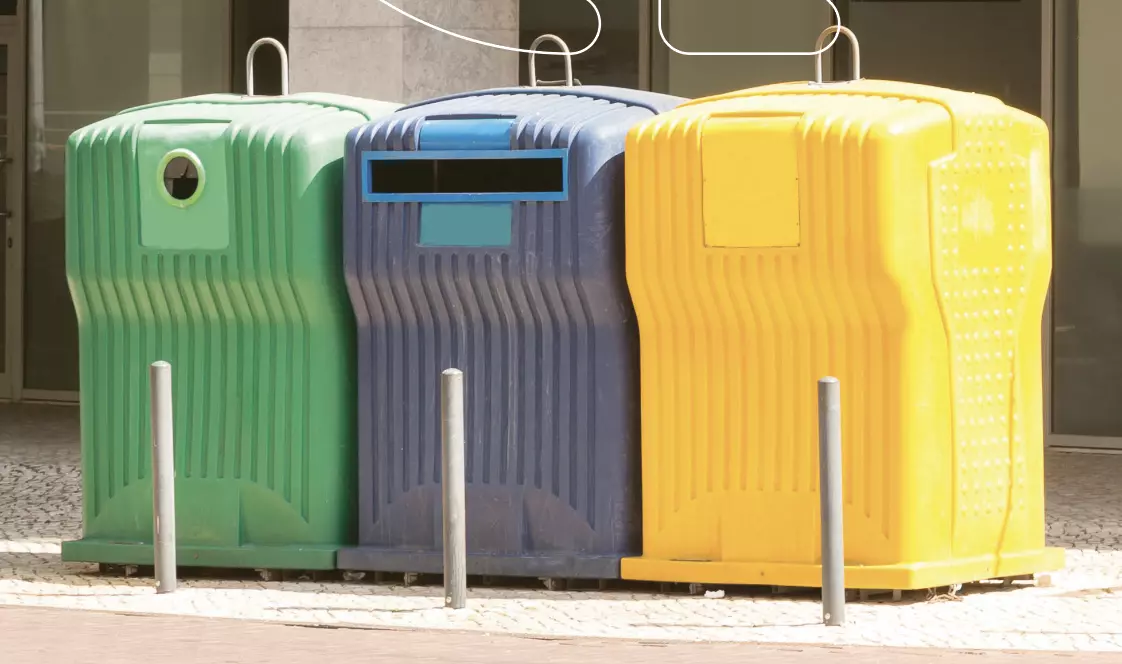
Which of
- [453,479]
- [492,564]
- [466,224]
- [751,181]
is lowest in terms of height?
[492,564]

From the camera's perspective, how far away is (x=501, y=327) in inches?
288

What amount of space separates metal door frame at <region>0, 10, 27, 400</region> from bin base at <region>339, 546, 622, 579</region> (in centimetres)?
808

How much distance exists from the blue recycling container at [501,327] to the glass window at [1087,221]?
5155 mm

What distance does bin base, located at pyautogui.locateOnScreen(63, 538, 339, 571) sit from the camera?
24.6 ft

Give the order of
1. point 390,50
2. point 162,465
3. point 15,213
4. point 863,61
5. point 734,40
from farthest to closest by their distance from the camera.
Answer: point 15,213 < point 734,40 < point 863,61 < point 390,50 < point 162,465

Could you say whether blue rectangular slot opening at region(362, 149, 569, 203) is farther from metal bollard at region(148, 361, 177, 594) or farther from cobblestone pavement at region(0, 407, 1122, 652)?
cobblestone pavement at region(0, 407, 1122, 652)

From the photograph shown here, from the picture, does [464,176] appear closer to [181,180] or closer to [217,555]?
[181,180]

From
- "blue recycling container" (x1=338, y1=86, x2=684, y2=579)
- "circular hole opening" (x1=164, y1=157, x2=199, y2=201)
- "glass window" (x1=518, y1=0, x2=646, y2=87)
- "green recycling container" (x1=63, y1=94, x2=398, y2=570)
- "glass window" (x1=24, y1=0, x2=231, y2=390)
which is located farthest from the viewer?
"glass window" (x1=24, y1=0, x2=231, y2=390)

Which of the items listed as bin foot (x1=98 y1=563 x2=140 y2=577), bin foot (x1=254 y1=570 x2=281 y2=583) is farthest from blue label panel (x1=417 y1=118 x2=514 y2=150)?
bin foot (x1=98 y1=563 x2=140 y2=577)

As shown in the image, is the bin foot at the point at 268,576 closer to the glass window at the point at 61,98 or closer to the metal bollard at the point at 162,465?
the metal bollard at the point at 162,465

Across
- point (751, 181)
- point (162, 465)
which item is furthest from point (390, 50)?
point (751, 181)

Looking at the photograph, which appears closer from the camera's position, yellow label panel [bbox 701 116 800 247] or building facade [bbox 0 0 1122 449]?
yellow label panel [bbox 701 116 800 247]

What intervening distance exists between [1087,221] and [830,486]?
610 centimetres

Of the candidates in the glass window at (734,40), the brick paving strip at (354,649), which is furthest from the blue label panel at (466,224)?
the glass window at (734,40)
